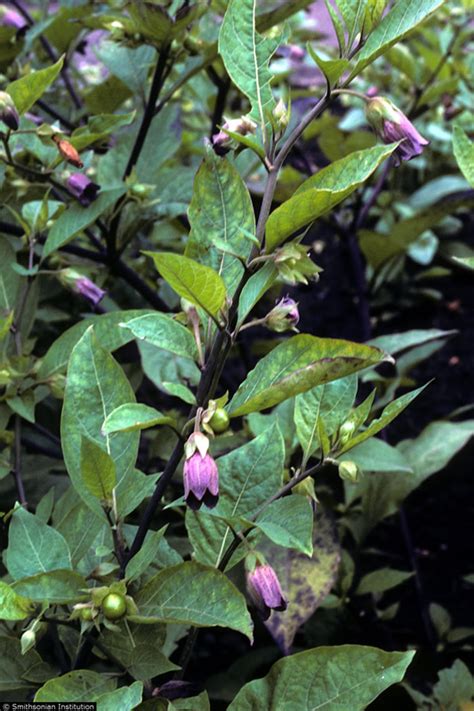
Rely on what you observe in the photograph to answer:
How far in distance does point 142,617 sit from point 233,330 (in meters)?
0.26

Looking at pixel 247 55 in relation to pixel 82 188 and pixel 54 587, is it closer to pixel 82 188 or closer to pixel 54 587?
pixel 82 188

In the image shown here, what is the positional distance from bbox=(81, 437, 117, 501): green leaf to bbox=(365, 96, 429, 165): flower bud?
39cm

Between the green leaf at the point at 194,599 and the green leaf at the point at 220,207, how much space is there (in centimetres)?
29

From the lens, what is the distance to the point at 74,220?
1119mm

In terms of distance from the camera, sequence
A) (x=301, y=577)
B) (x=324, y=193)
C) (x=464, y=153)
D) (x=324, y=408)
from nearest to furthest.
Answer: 1. (x=324, y=193)
2. (x=324, y=408)
3. (x=464, y=153)
4. (x=301, y=577)

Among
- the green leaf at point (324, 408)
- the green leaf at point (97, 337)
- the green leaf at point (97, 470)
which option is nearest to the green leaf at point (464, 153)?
the green leaf at point (324, 408)

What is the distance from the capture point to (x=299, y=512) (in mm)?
758

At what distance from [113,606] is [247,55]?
52 centimetres

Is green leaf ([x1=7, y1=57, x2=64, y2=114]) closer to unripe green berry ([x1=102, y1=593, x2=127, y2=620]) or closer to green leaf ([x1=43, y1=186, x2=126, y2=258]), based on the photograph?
green leaf ([x1=43, y1=186, x2=126, y2=258])

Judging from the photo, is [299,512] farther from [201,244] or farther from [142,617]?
[201,244]

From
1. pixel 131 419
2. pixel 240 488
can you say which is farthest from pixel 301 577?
pixel 131 419

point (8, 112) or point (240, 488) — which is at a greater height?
point (8, 112)

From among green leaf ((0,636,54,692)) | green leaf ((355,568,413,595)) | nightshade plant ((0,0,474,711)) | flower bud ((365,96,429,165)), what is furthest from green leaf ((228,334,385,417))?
green leaf ((355,568,413,595))

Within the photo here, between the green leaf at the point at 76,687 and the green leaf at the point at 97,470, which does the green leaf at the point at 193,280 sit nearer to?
the green leaf at the point at 97,470
